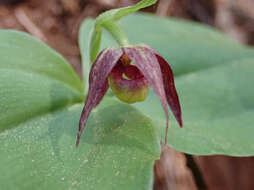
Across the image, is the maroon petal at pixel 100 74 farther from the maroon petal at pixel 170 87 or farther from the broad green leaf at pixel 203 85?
the broad green leaf at pixel 203 85

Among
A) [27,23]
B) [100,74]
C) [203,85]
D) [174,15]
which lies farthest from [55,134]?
[174,15]

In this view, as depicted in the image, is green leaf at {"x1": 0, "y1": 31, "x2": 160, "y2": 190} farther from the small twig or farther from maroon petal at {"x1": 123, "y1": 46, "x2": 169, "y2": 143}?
the small twig

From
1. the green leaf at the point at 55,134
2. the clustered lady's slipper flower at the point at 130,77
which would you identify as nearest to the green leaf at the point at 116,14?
the clustered lady's slipper flower at the point at 130,77

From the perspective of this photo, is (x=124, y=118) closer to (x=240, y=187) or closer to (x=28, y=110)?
(x=28, y=110)

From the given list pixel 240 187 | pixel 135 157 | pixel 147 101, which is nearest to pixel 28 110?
pixel 135 157

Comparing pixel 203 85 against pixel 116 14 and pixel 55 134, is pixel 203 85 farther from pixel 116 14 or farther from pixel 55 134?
pixel 55 134
